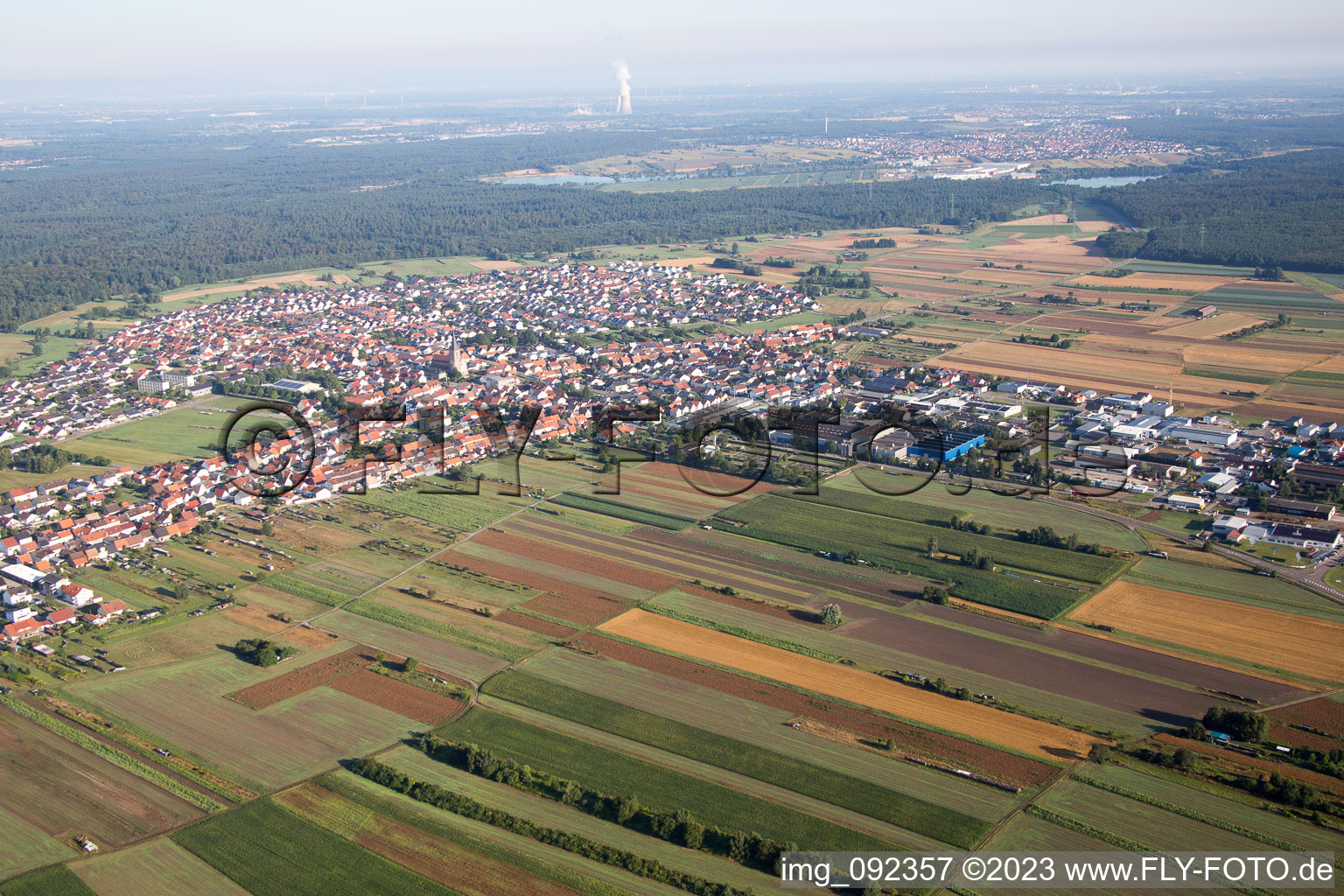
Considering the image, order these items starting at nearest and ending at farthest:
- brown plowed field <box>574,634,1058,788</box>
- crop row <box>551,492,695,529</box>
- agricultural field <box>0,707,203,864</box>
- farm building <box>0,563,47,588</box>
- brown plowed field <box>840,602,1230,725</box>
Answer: agricultural field <box>0,707,203,864</box> → brown plowed field <box>574,634,1058,788</box> → brown plowed field <box>840,602,1230,725</box> → farm building <box>0,563,47,588</box> → crop row <box>551,492,695,529</box>

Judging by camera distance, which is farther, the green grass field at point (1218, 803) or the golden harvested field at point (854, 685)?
the golden harvested field at point (854, 685)

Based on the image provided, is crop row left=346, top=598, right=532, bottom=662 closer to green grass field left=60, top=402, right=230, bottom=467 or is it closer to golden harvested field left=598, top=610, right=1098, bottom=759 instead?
golden harvested field left=598, top=610, right=1098, bottom=759

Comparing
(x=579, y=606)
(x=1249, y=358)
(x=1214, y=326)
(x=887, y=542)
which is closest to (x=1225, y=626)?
(x=887, y=542)

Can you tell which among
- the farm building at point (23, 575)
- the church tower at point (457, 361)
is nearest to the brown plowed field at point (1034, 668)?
the farm building at point (23, 575)

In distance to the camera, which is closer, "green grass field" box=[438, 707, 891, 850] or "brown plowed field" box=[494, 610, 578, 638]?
"green grass field" box=[438, 707, 891, 850]

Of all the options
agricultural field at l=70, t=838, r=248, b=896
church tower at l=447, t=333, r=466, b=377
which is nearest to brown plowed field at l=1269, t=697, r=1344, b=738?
agricultural field at l=70, t=838, r=248, b=896

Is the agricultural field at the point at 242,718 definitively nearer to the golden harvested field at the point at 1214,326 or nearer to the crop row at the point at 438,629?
the crop row at the point at 438,629

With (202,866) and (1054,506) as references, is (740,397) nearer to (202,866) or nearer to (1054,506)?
(1054,506)
